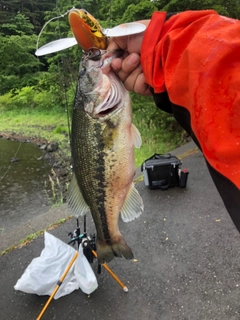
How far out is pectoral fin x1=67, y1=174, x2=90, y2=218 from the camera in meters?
1.92

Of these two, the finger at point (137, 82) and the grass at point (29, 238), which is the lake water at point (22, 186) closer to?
the grass at point (29, 238)

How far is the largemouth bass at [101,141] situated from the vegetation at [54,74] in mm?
380

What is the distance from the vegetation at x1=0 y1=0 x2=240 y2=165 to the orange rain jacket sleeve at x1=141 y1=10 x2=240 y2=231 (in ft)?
2.39

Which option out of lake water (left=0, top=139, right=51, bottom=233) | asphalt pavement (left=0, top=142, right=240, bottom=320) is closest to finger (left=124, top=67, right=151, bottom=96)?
asphalt pavement (left=0, top=142, right=240, bottom=320)

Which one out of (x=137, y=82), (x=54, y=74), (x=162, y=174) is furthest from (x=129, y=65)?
(x=54, y=74)

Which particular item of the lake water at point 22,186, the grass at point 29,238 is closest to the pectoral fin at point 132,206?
the grass at point 29,238

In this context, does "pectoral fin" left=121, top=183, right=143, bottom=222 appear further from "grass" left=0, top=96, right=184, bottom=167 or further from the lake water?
"grass" left=0, top=96, right=184, bottom=167

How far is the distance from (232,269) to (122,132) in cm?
269

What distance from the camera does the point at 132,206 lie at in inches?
77.5

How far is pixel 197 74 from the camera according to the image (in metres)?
1.12

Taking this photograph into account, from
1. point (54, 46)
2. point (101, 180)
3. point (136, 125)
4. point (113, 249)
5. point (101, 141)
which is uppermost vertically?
point (54, 46)

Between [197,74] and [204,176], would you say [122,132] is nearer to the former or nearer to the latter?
[197,74]

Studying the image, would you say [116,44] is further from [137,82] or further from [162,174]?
[162,174]

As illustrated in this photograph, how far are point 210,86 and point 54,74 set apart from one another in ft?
65.3
